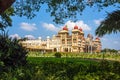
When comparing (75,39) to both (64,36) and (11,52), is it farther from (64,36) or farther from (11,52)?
(11,52)

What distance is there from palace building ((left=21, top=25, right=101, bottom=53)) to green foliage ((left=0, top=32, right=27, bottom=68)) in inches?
3859

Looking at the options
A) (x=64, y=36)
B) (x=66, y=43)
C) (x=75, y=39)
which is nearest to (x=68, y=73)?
(x=75, y=39)

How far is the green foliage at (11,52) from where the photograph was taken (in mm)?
9914

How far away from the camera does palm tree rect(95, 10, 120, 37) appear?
17.0 m

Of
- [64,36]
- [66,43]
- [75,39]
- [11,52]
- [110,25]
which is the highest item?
[64,36]

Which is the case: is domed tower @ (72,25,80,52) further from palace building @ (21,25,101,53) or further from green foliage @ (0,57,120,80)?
green foliage @ (0,57,120,80)

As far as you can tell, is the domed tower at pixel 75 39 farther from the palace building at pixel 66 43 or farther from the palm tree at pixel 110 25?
the palm tree at pixel 110 25

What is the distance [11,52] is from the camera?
397 inches

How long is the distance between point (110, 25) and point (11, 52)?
9.21m

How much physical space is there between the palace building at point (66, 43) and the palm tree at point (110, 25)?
3487 inches

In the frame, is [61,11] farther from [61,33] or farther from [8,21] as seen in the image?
[61,33]

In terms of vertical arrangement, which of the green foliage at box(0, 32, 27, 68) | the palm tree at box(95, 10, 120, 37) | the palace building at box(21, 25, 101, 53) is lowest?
the green foliage at box(0, 32, 27, 68)

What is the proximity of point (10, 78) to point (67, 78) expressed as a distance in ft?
5.58

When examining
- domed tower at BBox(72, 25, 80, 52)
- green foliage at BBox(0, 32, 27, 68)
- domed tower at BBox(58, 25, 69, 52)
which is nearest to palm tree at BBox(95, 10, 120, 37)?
green foliage at BBox(0, 32, 27, 68)
